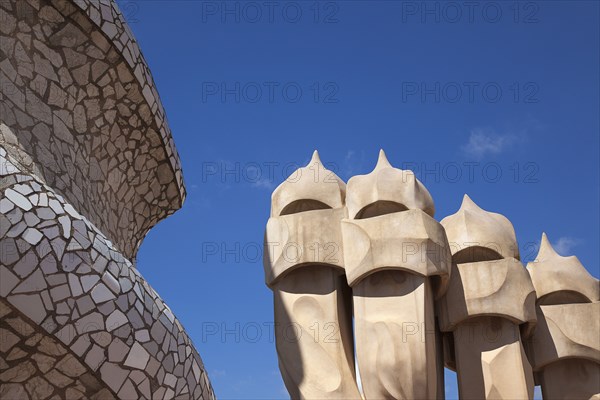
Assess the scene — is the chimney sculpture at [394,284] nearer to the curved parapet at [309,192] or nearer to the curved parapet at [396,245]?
the curved parapet at [396,245]

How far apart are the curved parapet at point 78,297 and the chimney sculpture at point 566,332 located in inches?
382

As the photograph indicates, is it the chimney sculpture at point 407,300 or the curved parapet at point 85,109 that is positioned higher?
the chimney sculpture at point 407,300

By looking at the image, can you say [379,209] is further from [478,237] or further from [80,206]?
[80,206]

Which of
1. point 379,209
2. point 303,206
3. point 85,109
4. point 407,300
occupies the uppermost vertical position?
point 303,206

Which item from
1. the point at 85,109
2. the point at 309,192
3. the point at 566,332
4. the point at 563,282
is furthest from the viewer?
the point at 563,282

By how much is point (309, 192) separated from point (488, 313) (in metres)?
3.20

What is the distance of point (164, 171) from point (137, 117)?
1.94 ft

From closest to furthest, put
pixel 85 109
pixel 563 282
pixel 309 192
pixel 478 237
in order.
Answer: pixel 85 109
pixel 309 192
pixel 478 237
pixel 563 282

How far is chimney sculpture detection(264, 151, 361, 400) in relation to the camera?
36.8 ft

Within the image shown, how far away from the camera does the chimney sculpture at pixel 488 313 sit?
38.1 ft

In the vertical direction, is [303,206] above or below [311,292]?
above

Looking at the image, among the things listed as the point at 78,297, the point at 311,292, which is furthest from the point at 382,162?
the point at 78,297

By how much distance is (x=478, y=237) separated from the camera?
1220 cm

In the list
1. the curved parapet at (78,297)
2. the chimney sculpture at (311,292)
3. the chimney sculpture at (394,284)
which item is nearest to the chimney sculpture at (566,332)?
the chimney sculpture at (394,284)
